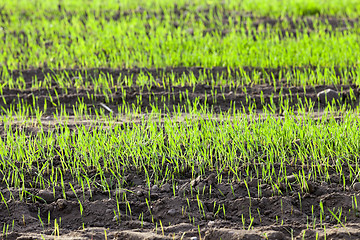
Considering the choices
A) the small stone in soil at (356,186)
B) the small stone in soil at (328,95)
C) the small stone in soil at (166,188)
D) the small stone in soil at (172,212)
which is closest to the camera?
the small stone in soil at (172,212)

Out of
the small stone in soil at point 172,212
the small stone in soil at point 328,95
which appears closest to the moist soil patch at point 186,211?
the small stone in soil at point 172,212

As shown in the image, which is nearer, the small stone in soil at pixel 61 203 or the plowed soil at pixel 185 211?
the plowed soil at pixel 185 211

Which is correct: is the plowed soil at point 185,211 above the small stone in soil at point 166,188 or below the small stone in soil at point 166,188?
below

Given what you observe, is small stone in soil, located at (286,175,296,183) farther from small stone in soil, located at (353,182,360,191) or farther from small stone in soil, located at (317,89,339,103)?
small stone in soil, located at (317,89,339,103)

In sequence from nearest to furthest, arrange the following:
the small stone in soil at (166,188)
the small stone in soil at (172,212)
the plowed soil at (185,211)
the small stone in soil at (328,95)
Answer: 1. the plowed soil at (185,211)
2. the small stone in soil at (172,212)
3. the small stone in soil at (166,188)
4. the small stone in soil at (328,95)

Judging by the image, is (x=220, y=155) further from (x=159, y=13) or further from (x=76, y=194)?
(x=159, y=13)

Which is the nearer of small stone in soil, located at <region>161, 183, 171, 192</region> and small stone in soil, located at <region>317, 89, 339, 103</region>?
small stone in soil, located at <region>161, 183, 171, 192</region>

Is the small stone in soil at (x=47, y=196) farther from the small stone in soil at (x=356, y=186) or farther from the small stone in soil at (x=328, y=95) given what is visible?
the small stone in soil at (x=328, y=95)

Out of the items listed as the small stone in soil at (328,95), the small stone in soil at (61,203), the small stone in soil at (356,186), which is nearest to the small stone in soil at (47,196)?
the small stone in soil at (61,203)

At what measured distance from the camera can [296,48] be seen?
232 inches

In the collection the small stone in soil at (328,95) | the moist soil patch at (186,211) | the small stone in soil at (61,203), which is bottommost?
the moist soil patch at (186,211)

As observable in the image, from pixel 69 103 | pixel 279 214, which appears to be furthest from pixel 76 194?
pixel 69 103

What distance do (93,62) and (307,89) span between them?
2.55 m

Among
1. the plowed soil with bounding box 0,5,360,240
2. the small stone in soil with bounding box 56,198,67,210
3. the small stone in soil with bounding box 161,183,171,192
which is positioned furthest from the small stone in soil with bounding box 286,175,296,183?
the small stone in soil with bounding box 56,198,67,210
